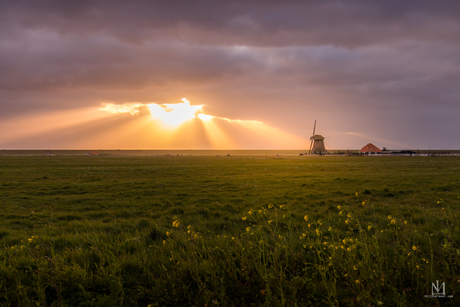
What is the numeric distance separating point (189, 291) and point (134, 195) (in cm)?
1738

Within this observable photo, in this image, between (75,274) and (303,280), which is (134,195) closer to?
(75,274)

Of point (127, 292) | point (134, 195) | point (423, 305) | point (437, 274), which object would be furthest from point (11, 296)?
point (134, 195)

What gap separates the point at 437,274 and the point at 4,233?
1562 cm

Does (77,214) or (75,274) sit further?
(77,214)

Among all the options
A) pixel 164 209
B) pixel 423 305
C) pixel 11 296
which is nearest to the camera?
pixel 423 305

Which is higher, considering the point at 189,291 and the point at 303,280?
the point at 303,280

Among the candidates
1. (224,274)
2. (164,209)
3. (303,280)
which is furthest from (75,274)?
(164,209)

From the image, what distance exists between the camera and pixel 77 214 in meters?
14.9

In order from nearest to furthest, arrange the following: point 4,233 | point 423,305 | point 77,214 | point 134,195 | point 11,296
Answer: point 423,305 < point 11,296 < point 4,233 < point 77,214 < point 134,195

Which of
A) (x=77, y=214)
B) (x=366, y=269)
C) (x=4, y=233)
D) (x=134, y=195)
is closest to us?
(x=366, y=269)

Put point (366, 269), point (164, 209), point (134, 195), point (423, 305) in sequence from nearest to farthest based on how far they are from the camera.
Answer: point (423, 305) < point (366, 269) < point (164, 209) < point (134, 195)

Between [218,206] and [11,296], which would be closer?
[11,296]

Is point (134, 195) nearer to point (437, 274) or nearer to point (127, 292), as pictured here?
point (127, 292)

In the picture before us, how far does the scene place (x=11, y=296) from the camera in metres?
5.16
